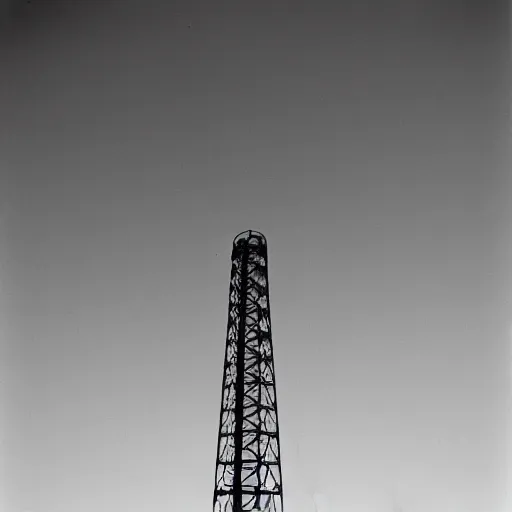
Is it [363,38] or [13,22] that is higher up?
[13,22]

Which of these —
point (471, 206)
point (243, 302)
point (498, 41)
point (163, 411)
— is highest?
point (498, 41)

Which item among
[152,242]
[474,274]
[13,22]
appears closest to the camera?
[474,274]

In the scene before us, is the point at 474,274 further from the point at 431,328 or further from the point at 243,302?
the point at 243,302

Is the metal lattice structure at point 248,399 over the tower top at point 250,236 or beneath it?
beneath

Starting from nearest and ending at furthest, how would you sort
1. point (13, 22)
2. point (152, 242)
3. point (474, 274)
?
point (474, 274) → point (152, 242) → point (13, 22)

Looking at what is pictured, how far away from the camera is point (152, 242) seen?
61.0 inches

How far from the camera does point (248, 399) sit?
145 cm

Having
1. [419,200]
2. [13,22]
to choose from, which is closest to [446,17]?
[419,200]

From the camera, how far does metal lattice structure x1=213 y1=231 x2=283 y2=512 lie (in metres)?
1.42

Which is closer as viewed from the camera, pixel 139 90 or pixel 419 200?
pixel 419 200

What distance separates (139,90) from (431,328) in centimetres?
76

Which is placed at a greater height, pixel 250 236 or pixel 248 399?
pixel 250 236

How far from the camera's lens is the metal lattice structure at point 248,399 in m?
1.42

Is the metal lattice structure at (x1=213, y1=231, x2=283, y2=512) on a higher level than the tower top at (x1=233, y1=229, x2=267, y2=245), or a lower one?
lower
